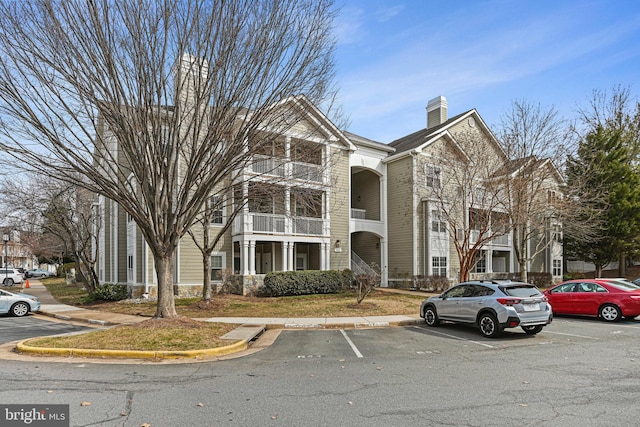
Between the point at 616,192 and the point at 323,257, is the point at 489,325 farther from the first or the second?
the point at 616,192

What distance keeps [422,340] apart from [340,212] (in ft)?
52.5

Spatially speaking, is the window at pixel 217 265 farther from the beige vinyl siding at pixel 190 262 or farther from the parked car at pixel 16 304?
the parked car at pixel 16 304

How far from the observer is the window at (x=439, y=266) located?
2785 cm

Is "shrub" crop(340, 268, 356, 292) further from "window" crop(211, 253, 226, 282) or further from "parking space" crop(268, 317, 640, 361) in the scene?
"parking space" crop(268, 317, 640, 361)

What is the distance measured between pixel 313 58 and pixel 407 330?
27.0 feet

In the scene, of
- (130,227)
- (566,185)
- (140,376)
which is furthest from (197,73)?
(566,185)

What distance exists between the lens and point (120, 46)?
1066cm

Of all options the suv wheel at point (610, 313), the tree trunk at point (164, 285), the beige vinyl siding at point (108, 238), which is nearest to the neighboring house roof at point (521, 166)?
the suv wheel at point (610, 313)

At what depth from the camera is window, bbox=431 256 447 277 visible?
91.4 feet

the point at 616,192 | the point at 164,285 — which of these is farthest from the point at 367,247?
the point at 164,285

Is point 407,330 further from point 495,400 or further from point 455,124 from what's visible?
point 455,124

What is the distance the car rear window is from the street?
4.19ft

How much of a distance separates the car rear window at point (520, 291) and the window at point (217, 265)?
15.0 metres

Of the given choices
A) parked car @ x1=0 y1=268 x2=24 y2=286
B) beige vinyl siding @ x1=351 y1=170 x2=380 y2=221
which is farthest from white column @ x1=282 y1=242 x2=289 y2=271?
parked car @ x1=0 y1=268 x2=24 y2=286
